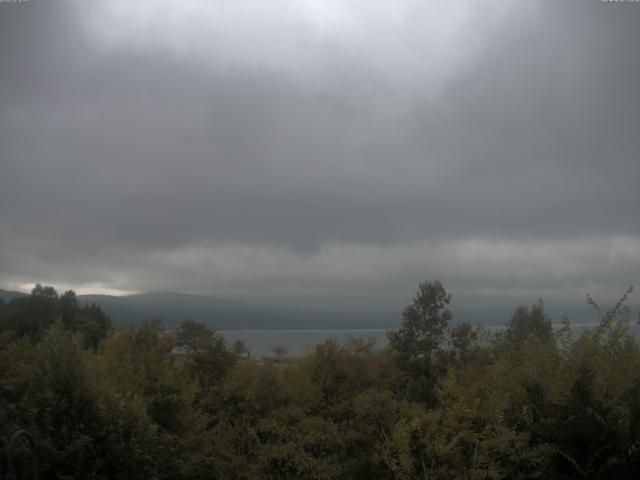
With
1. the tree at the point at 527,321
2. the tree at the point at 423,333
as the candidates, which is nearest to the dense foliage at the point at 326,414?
the tree at the point at 423,333

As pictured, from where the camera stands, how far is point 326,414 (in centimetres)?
2070

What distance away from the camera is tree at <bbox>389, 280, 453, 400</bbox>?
27.2m

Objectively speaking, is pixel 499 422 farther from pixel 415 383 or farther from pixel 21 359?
pixel 415 383

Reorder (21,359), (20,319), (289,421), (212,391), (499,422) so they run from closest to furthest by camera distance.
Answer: (499,422) → (21,359) → (289,421) → (212,391) → (20,319)

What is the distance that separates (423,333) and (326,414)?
27.6ft

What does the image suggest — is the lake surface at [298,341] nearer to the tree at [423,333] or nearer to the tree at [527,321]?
the tree at [423,333]

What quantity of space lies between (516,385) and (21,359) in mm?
11437

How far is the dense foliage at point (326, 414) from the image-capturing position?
36.4 ft

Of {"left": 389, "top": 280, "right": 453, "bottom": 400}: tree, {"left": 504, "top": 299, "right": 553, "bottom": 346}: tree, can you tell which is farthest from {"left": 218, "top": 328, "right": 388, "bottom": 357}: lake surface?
{"left": 504, "top": 299, "right": 553, "bottom": 346}: tree

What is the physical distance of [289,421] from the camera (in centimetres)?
2105

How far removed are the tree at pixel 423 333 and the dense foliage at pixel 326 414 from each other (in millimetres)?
2257

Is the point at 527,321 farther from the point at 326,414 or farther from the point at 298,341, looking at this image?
the point at 298,341

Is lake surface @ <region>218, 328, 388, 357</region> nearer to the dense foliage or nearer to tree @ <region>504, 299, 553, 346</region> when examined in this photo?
the dense foliage

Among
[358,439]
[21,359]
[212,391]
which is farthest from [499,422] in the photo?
[212,391]
